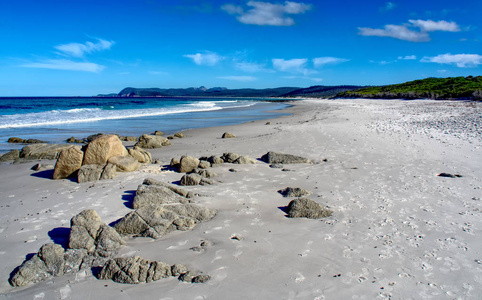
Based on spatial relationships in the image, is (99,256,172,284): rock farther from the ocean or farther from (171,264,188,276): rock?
the ocean

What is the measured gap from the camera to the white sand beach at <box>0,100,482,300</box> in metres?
3.39

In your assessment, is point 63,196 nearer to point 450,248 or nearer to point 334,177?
point 334,177

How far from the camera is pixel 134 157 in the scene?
9.16m

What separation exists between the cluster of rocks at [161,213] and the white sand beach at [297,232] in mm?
191

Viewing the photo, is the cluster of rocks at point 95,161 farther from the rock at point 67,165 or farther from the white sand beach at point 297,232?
the white sand beach at point 297,232

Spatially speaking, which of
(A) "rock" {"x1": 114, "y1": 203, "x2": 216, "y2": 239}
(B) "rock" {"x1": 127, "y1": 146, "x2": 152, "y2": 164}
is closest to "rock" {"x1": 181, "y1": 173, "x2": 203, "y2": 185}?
(A) "rock" {"x1": 114, "y1": 203, "x2": 216, "y2": 239}

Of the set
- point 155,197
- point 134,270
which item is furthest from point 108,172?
point 134,270

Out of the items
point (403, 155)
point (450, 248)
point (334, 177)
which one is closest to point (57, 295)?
point (450, 248)

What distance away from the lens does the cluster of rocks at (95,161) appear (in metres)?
7.47

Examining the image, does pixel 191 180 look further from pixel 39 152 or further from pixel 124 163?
pixel 39 152

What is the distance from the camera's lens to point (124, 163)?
8031 millimetres

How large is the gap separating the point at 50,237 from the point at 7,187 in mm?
3774

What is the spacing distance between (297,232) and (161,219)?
6.62 ft

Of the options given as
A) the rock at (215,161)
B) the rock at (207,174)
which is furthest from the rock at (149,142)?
the rock at (207,174)
